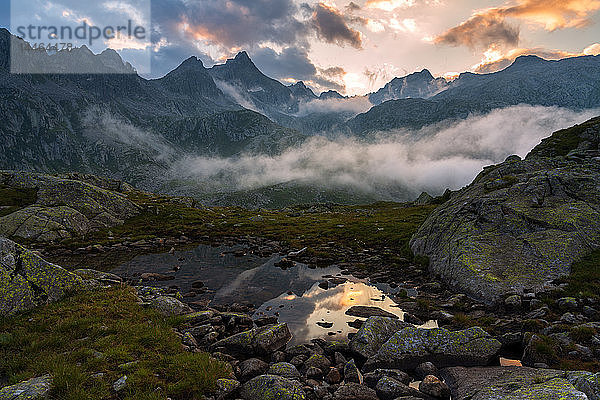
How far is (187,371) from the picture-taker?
12953 mm

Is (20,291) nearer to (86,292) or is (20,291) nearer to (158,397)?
(86,292)

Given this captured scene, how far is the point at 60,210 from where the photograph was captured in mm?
54844

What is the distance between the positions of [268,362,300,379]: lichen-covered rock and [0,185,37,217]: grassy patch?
7328cm

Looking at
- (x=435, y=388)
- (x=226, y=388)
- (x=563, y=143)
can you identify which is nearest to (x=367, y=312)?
(x=435, y=388)

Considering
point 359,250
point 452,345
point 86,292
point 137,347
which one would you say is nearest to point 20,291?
point 86,292

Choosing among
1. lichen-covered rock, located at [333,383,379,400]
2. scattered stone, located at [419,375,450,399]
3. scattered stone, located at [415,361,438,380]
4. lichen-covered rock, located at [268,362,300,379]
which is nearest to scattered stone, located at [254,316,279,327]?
lichen-covered rock, located at [268,362,300,379]

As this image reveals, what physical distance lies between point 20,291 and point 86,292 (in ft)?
14.5

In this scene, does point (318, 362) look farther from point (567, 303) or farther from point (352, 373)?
point (567, 303)

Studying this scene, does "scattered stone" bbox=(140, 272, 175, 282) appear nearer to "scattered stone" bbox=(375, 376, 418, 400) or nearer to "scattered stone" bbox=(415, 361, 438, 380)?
"scattered stone" bbox=(375, 376, 418, 400)

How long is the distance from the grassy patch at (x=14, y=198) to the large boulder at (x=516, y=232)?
8026cm

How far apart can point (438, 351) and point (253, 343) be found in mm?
10034

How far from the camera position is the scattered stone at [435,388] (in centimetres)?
1209

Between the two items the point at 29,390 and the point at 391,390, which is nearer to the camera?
the point at 29,390

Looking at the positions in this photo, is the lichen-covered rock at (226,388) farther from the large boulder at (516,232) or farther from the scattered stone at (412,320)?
the large boulder at (516,232)
